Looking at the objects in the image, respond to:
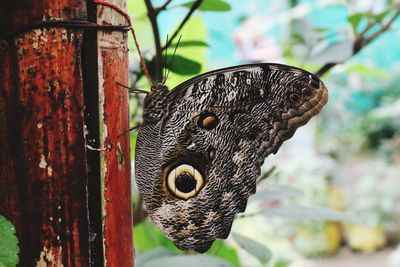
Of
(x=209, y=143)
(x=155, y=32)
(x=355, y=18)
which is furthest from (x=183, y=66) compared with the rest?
(x=355, y=18)

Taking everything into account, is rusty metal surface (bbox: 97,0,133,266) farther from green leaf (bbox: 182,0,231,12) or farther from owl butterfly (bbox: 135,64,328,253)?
green leaf (bbox: 182,0,231,12)

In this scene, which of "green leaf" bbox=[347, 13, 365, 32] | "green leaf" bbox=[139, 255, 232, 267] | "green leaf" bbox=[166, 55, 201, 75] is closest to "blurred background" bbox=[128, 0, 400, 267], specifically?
"green leaf" bbox=[347, 13, 365, 32]

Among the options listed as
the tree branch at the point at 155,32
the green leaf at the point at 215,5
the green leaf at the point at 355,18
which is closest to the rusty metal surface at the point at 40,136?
the tree branch at the point at 155,32

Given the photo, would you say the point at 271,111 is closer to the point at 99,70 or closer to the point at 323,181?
the point at 99,70

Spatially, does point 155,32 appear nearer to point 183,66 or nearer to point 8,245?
point 183,66

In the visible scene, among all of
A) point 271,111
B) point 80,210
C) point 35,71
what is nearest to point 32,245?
point 80,210

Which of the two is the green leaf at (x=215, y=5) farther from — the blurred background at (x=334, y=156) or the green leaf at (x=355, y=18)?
the blurred background at (x=334, y=156)
